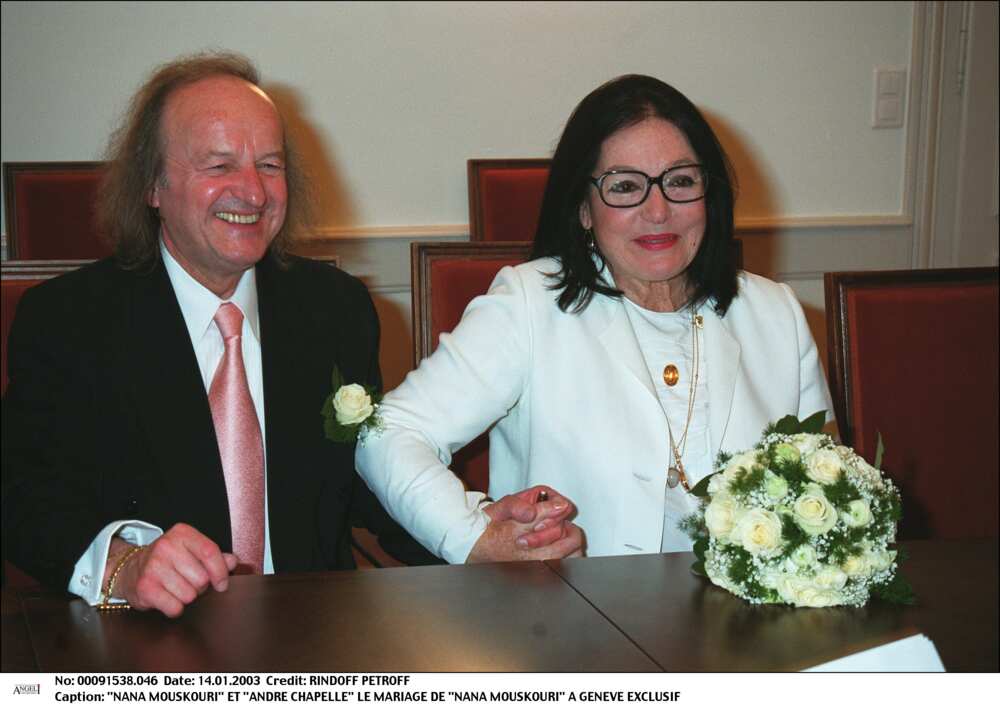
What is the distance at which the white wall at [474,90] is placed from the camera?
4453 mm

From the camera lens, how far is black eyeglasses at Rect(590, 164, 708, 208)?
7.47 ft

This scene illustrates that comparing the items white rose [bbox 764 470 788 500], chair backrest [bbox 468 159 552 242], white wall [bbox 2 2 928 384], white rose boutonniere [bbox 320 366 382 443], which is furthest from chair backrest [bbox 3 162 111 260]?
white rose [bbox 764 470 788 500]

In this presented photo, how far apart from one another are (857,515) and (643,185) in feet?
3.31

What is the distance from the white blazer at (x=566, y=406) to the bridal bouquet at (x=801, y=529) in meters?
0.61

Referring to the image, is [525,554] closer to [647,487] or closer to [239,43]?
[647,487]

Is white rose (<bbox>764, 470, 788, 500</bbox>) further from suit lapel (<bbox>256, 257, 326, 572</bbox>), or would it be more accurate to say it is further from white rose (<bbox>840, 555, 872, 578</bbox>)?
suit lapel (<bbox>256, 257, 326, 572</bbox>)

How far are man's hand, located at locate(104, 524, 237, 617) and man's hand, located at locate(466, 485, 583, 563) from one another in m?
0.52

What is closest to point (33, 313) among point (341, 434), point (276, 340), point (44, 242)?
point (276, 340)

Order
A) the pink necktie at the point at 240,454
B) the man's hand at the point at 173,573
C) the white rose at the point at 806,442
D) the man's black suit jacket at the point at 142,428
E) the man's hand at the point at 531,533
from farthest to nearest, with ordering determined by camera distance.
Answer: the pink necktie at the point at 240,454
the man's black suit jacket at the point at 142,428
the man's hand at the point at 531,533
the white rose at the point at 806,442
the man's hand at the point at 173,573

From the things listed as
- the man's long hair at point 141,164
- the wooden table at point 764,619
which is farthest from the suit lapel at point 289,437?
the wooden table at point 764,619

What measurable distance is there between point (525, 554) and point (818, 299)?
377 centimetres

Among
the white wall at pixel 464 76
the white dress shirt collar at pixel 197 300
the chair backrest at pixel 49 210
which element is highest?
the white wall at pixel 464 76

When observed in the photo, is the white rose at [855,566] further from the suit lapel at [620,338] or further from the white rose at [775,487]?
the suit lapel at [620,338]

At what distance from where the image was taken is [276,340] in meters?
2.30
